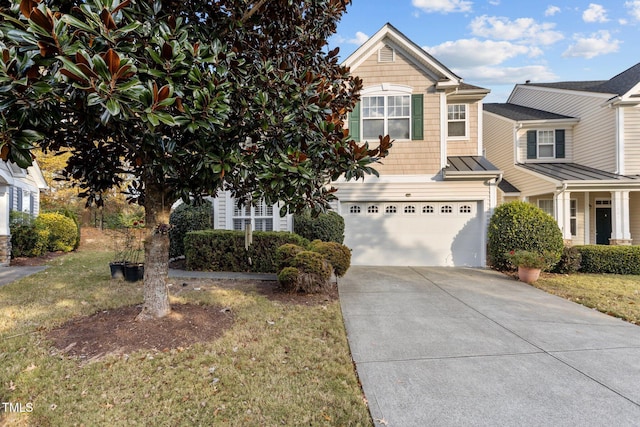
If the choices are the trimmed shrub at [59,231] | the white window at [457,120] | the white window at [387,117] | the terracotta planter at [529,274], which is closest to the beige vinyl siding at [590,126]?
the white window at [457,120]

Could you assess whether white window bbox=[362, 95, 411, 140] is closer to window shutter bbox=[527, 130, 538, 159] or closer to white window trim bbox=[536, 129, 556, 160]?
window shutter bbox=[527, 130, 538, 159]

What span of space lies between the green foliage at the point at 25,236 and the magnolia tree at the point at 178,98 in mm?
8715

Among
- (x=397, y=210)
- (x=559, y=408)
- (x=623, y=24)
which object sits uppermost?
(x=623, y=24)

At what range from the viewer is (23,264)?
31.6ft

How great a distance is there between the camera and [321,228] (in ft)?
29.6

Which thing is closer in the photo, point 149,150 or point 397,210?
point 149,150

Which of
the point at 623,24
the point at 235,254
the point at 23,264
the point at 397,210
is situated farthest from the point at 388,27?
the point at 23,264

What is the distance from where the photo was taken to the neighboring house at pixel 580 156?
10680 millimetres

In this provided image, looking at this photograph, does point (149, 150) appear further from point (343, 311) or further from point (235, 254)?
point (235, 254)

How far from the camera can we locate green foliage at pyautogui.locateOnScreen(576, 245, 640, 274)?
891 centimetres

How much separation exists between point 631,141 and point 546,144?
2520 millimetres

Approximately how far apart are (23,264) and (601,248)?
55.8 ft

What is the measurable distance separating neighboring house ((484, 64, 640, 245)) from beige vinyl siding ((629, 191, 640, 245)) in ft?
0.09

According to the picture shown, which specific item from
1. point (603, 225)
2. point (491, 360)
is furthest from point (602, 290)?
point (603, 225)
